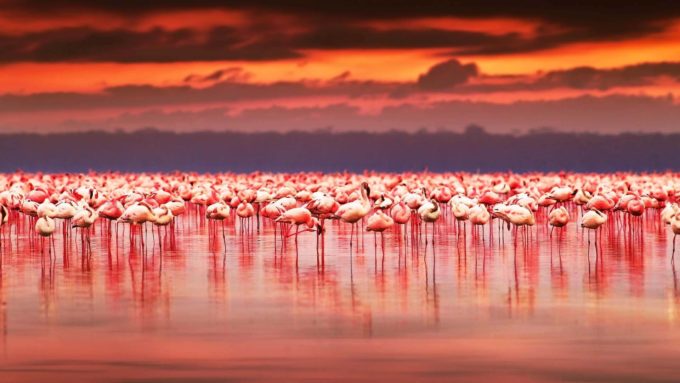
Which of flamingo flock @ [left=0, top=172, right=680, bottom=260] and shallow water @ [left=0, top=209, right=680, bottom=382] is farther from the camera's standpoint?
flamingo flock @ [left=0, top=172, right=680, bottom=260]

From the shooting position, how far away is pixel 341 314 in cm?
1552

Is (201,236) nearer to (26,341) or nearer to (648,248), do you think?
(648,248)

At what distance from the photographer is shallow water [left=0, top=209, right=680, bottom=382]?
38.8 feet

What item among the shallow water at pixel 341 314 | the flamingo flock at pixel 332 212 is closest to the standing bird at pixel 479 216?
the flamingo flock at pixel 332 212

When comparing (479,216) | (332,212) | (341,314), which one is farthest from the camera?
(332,212)

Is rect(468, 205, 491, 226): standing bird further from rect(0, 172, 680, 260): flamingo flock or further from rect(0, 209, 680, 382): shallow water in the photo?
rect(0, 209, 680, 382): shallow water

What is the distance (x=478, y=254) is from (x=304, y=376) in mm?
13402

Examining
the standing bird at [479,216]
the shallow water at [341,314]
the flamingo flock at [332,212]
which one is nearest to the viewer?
the shallow water at [341,314]

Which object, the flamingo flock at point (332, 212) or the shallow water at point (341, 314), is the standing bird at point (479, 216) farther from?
the shallow water at point (341, 314)

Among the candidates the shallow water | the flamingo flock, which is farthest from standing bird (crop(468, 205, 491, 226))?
the shallow water

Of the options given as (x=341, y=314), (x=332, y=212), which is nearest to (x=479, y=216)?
(x=332, y=212)

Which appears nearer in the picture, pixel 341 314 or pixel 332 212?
pixel 341 314

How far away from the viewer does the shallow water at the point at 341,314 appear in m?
11.8

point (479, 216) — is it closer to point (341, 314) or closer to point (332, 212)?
point (332, 212)
